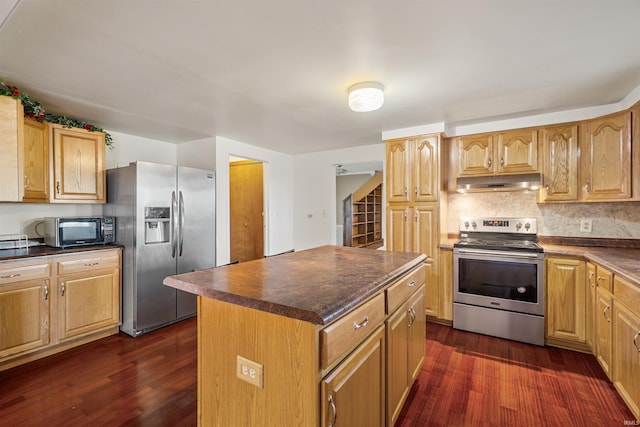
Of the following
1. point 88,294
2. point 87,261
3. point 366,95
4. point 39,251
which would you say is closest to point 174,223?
point 87,261

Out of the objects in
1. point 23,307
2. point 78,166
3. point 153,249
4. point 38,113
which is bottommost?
point 23,307

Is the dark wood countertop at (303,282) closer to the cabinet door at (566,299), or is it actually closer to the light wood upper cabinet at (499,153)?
the cabinet door at (566,299)

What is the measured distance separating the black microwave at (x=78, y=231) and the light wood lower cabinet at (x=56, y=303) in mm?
205

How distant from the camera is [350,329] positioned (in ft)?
3.68

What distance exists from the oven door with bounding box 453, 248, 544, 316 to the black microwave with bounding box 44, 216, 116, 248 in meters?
3.59

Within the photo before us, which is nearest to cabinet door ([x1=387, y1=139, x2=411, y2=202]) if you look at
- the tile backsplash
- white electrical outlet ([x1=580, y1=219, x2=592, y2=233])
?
the tile backsplash

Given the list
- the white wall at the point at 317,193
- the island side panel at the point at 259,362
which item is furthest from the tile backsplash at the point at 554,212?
the island side panel at the point at 259,362

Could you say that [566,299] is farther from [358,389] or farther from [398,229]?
[358,389]

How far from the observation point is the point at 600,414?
1756 mm

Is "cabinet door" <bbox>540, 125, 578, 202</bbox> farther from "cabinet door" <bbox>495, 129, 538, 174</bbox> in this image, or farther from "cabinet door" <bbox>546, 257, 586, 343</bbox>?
"cabinet door" <bbox>546, 257, 586, 343</bbox>

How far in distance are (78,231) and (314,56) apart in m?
2.72

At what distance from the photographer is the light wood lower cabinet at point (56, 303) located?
2.24 metres

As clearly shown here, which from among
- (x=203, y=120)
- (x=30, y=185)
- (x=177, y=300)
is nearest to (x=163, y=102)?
(x=203, y=120)

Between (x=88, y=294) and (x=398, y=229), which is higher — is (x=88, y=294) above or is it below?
below
